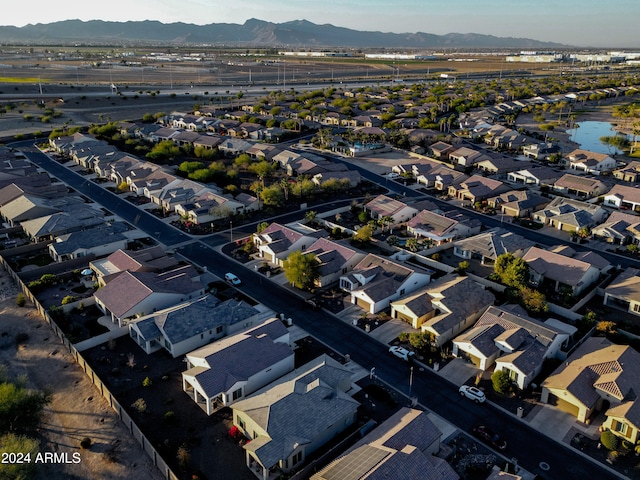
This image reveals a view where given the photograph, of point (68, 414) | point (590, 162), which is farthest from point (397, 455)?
point (590, 162)

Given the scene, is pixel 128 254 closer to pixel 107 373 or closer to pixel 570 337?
pixel 107 373

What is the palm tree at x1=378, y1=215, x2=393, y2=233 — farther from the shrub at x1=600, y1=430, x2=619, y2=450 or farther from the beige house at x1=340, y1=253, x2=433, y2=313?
the shrub at x1=600, y1=430, x2=619, y2=450

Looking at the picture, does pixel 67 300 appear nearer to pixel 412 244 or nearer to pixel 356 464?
pixel 356 464

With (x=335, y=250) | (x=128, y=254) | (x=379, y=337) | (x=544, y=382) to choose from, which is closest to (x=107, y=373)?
(x=128, y=254)

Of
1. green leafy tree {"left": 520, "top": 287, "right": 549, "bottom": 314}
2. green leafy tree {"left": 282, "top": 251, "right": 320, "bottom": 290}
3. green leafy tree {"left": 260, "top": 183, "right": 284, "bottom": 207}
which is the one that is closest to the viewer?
green leafy tree {"left": 520, "top": 287, "right": 549, "bottom": 314}

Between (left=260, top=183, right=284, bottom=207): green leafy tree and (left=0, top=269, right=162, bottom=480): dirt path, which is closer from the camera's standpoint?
(left=0, top=269, right=162, bottom=480): dirt path

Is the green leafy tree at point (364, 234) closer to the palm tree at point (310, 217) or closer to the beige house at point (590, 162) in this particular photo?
the palm tree at point (310, 217)

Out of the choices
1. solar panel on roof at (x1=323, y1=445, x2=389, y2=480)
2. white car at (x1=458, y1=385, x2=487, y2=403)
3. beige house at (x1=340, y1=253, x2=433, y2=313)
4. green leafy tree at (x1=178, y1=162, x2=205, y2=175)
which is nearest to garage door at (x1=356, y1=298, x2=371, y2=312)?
beige house at (x1=340, y1=253, x2=433, y2=313)
